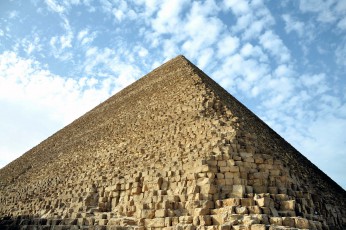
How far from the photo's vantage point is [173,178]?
9414 mm

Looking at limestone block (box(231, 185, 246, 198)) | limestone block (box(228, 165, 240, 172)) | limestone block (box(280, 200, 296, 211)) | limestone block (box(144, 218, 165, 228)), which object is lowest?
limestone block (box(144, 218, 165, 228))

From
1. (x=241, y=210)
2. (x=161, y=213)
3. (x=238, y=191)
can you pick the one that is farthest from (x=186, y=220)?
(x=238, y=191)

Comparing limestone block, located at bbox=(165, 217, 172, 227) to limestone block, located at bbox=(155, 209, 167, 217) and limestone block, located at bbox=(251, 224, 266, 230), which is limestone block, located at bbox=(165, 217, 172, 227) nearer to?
limestone block, located at bbox=(155, 209, 167, 217)

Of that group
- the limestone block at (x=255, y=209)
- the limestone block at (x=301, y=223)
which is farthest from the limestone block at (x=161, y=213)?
the limestone block at (x=301, y=223)

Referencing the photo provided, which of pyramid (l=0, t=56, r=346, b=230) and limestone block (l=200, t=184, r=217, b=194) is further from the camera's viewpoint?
limestone block (l=200, t=184, r=217, b=194)

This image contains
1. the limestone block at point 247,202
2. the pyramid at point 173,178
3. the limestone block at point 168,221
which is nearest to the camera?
the limestone block at point 247,202

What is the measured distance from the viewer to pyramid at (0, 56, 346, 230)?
811 cm

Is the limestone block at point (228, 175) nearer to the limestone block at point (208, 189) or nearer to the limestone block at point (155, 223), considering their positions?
the limestone block at point (208, 189)

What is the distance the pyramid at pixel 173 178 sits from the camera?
8.11 meters

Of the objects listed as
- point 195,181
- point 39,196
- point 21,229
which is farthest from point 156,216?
point 39,196

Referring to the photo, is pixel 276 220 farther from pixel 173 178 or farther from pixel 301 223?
pixel 173 178

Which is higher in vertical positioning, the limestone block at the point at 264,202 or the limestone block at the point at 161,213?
the limestone block at the point at 264,202

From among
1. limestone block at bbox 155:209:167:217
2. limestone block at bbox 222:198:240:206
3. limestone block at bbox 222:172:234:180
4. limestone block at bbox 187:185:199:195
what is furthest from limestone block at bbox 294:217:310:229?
limestone block at bbox 155:209:167:217

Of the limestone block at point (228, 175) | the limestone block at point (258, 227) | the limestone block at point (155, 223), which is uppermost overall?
the limestone block at point (228, 175)
